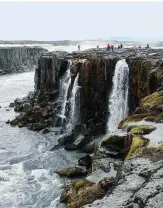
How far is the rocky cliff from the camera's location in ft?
447

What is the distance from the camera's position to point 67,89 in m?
60.9

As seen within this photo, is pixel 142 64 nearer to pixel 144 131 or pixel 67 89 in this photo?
pixel 67 89

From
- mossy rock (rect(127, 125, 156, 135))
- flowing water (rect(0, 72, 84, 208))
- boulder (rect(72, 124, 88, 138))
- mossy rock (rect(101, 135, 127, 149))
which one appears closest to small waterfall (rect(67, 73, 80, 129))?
flowing water (rect(0, 72, 84, 208))

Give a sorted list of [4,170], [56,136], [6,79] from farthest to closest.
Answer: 1. [6,79]
2. [56,136]
3. [4,170]

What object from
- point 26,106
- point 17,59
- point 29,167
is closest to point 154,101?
point 29,167

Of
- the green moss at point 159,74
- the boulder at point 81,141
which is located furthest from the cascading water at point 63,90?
the green moss at point 159,74

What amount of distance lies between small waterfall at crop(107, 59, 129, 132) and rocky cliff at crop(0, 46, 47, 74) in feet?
271

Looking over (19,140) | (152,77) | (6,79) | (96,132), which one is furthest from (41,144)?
(6,79)

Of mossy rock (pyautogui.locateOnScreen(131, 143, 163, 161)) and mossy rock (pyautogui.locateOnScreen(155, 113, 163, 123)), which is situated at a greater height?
mossy rock (pyautogui.locateOnScreen(155, 113, 163, 123))

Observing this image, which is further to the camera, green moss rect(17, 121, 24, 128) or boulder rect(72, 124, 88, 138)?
green moss rect(17, 121, 24, 128)

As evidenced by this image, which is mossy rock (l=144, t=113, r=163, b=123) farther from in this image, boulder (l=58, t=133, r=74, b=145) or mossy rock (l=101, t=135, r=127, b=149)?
boulder (l=58, t=133, r=74, b=145)

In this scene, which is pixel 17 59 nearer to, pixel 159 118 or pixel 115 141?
pixel 159 118

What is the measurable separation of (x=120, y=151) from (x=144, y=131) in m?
2.50

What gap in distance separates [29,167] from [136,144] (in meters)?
16.1
